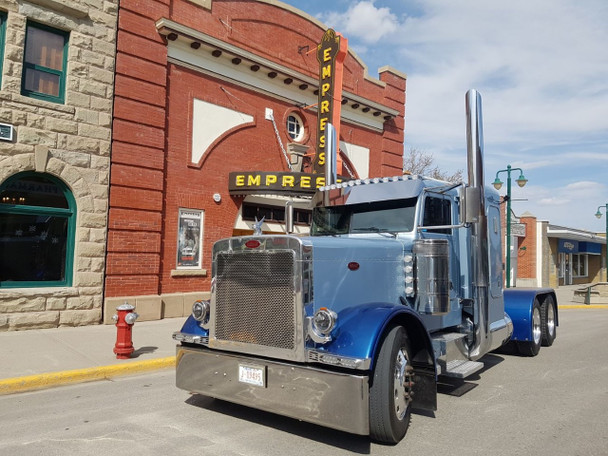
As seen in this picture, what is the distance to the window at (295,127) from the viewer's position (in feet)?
49.6

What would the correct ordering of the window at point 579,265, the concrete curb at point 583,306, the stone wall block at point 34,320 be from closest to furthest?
the stone wall block at point 34,320, the concrete curb at point 583,306, the window at point 579,265

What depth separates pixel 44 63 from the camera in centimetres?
992

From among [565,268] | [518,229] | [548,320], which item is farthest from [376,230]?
[565,268]

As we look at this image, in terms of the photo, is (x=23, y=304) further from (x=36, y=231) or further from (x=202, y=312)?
(x=202, y=312)

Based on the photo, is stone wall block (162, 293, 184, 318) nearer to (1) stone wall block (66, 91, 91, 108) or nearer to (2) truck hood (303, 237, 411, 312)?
(1) stone wall block (66, 91, 91, 108)

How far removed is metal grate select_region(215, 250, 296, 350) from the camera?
432cm

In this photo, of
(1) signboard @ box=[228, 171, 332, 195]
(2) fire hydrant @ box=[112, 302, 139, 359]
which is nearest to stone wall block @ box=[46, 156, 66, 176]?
(2) fire hydrant @ box=[112, 302, 139, 359]

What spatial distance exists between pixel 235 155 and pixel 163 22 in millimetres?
3698

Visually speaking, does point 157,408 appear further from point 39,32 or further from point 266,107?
point 266,107

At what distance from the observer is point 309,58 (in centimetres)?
1539

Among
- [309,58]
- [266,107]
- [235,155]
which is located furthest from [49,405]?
[309,58]

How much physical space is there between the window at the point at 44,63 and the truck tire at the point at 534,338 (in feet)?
32.5

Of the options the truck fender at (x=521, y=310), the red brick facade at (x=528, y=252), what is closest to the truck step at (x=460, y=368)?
the truck fender at (x=521, y=310)

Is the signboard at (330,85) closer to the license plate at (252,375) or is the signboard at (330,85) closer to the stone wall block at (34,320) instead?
the stone wall block at (34,320)
